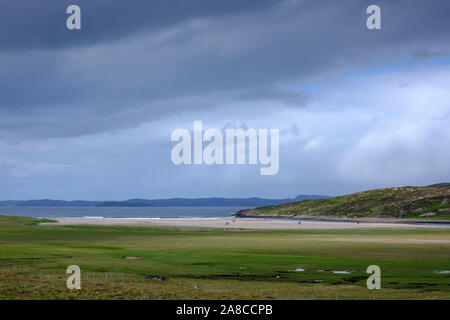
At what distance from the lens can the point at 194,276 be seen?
50.6m

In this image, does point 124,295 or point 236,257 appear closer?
point 124,295

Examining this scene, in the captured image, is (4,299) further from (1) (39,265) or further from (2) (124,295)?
(1) (39,265)

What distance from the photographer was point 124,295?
36219 millimetres

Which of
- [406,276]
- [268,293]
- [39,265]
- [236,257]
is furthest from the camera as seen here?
[236,257]

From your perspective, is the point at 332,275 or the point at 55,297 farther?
the point at 332,275

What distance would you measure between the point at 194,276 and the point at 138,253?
22205mm
